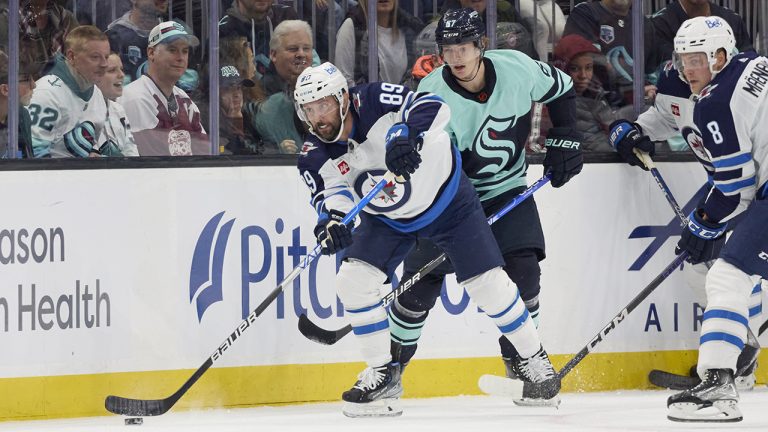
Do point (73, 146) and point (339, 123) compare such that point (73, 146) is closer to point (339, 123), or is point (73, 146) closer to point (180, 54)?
point (180, 54)

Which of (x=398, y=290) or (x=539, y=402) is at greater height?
(x=398, y=290)

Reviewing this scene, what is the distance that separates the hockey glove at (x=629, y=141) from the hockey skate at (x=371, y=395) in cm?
130

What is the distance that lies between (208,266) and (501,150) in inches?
41.8

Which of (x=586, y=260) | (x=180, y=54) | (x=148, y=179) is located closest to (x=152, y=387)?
(x=148, y=179)

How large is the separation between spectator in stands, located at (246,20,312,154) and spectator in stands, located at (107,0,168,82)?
417mm

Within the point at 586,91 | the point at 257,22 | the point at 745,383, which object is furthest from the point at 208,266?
the point at 745,383

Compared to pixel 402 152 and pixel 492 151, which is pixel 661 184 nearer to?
pixel 492 151

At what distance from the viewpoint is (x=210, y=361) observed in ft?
14.9

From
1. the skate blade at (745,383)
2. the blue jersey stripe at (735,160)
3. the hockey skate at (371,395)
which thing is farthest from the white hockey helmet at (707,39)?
the hockey skate at (371,395)

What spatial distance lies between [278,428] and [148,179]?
0.97m

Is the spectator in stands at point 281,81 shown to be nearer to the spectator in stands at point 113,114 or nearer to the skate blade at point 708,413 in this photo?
the spectator in stands at point 113,114

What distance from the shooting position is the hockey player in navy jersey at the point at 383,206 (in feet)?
14.2

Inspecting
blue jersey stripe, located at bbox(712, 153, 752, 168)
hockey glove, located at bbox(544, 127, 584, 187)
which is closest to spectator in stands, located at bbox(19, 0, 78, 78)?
hockey glove, located at bbox(544, 127, 584, 187)

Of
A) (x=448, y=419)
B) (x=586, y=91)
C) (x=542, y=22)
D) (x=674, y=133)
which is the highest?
(x=542, y=22)
